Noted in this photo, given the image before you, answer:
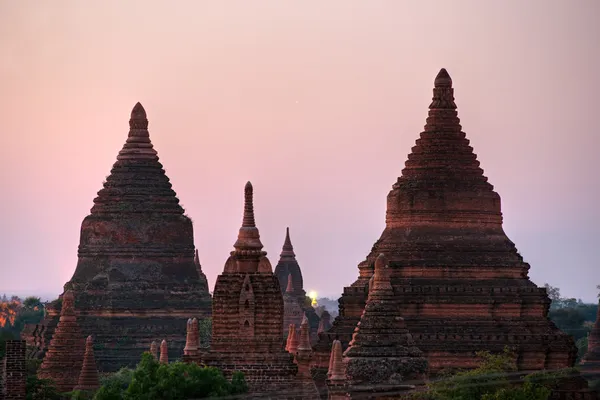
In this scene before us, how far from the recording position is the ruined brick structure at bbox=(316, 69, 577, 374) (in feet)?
281

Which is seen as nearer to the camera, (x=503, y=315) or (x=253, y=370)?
(x=253, y=370)

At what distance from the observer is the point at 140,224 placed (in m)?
108

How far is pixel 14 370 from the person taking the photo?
63281 millimetres

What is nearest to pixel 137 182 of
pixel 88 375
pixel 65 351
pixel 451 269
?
pixel 65 351

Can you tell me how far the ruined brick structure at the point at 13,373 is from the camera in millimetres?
63094

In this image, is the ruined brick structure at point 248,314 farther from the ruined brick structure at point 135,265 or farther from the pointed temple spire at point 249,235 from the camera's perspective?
the ruined brick structure at point 135,265

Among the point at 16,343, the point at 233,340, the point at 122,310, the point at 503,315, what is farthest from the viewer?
the point at 122,310

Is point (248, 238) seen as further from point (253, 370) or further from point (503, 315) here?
point (503, 315)

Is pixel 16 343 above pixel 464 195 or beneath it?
beneath

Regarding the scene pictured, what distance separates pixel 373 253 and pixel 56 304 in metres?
20.8

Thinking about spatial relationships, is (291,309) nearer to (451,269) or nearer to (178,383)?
(451,269)

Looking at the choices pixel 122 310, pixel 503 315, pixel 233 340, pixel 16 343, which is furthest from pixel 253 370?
pixel 122 310

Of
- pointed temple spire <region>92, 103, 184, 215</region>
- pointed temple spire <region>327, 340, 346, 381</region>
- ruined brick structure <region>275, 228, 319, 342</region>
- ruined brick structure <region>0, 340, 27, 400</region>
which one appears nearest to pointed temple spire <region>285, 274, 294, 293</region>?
ruined brick structure <region>275, 228, 319, 342</region>

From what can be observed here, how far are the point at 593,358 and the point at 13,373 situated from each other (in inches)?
1732
